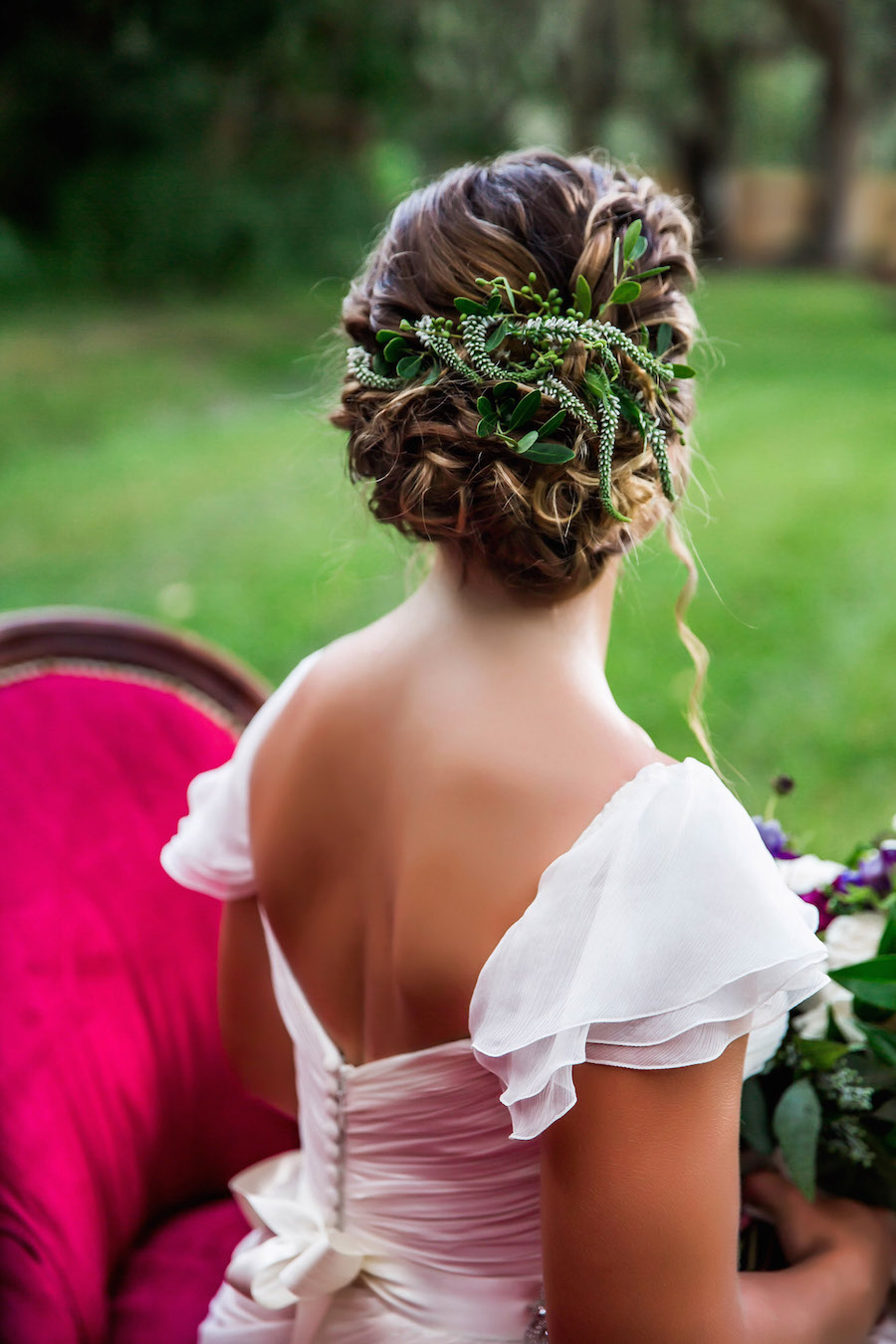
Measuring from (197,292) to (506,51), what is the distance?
273 centimetres

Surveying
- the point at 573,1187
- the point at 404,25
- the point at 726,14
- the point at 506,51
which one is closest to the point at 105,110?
the point at 404,25

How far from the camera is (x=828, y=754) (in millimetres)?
3346

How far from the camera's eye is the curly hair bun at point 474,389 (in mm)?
904

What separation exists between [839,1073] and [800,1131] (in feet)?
0.20

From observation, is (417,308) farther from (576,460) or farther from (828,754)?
(828,754)

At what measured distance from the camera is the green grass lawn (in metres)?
3.41

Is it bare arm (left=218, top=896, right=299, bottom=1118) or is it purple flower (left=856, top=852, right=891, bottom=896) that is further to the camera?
bare arm (left=218, top=896, right=299, bottom=1118)

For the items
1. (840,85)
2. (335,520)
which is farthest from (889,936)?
(840,85)

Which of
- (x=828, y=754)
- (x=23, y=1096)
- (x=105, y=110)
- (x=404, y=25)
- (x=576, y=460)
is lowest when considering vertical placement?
(x=828, y=754)

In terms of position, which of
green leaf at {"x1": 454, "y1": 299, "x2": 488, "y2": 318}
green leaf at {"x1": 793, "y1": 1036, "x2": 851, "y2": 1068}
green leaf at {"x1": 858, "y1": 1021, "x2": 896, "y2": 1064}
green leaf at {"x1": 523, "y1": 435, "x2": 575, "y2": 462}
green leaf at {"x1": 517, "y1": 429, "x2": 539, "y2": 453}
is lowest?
green leaf at {"x1": 793, "y1": 1036, "x2": 851, "y2": 1068}

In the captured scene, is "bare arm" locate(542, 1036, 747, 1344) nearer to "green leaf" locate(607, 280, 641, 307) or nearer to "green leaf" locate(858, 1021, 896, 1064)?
"green leaf" locate(858, 1021, 896, 1064)

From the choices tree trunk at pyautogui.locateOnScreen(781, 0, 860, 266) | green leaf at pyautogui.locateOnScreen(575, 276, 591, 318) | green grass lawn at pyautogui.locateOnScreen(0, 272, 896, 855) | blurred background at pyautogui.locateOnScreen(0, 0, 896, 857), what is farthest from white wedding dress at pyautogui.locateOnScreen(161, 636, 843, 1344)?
tree trunk at pyautogui.locateOnScreen(781, 0, 860, 266)

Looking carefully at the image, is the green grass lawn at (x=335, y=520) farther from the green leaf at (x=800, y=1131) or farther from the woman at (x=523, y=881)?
the green leaf at (x=800, y=1131)

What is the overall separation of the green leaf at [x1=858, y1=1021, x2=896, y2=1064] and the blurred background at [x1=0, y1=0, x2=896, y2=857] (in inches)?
65.0
